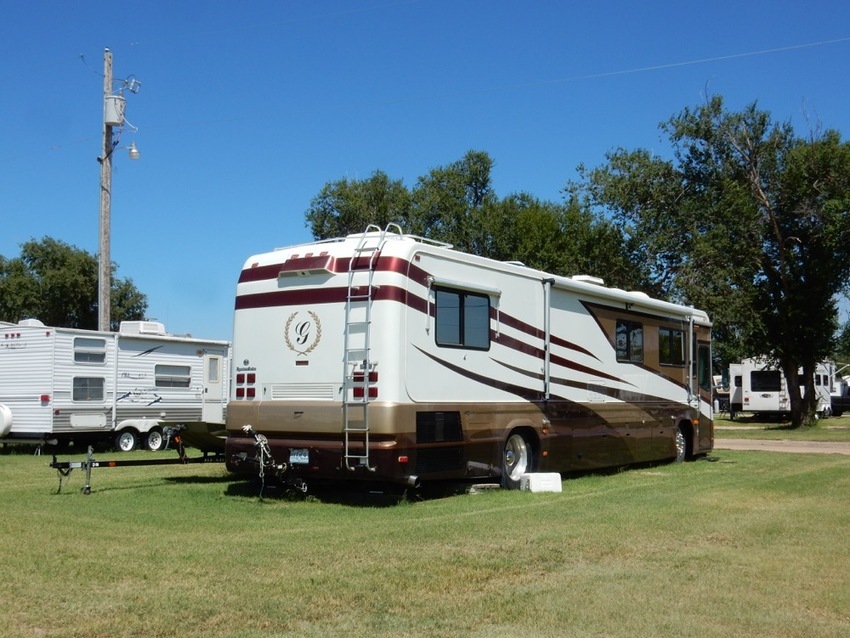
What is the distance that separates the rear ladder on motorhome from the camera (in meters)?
10.9

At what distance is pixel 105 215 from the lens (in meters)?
23.9

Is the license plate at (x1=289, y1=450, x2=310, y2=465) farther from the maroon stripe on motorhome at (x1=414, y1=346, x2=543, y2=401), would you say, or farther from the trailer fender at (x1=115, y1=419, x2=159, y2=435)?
the trailer fender at (x1=115, y1=419, x2=159, y2=435)

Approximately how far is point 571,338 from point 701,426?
5.71 meters

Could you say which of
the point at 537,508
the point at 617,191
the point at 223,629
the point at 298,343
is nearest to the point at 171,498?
the point at 298,343

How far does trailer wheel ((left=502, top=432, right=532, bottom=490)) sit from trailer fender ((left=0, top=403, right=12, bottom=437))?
12.6m

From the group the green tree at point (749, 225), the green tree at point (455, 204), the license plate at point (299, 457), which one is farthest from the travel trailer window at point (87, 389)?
the green tree at point (455, 204)

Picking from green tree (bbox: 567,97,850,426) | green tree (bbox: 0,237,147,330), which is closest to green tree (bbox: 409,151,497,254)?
green tree (bbox: 567,97,850,426)

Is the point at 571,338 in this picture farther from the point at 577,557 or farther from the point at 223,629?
the point at 223,629

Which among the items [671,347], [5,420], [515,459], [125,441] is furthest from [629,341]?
[5,420]

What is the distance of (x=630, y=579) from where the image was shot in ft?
22.3

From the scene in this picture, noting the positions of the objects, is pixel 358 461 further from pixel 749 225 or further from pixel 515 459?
pixel 749 225

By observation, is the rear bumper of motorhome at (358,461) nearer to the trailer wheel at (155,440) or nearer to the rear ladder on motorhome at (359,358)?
the rear ladder on motorhome at (359,358)

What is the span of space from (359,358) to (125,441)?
13.2m

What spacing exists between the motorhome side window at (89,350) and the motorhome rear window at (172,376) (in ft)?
5.38
